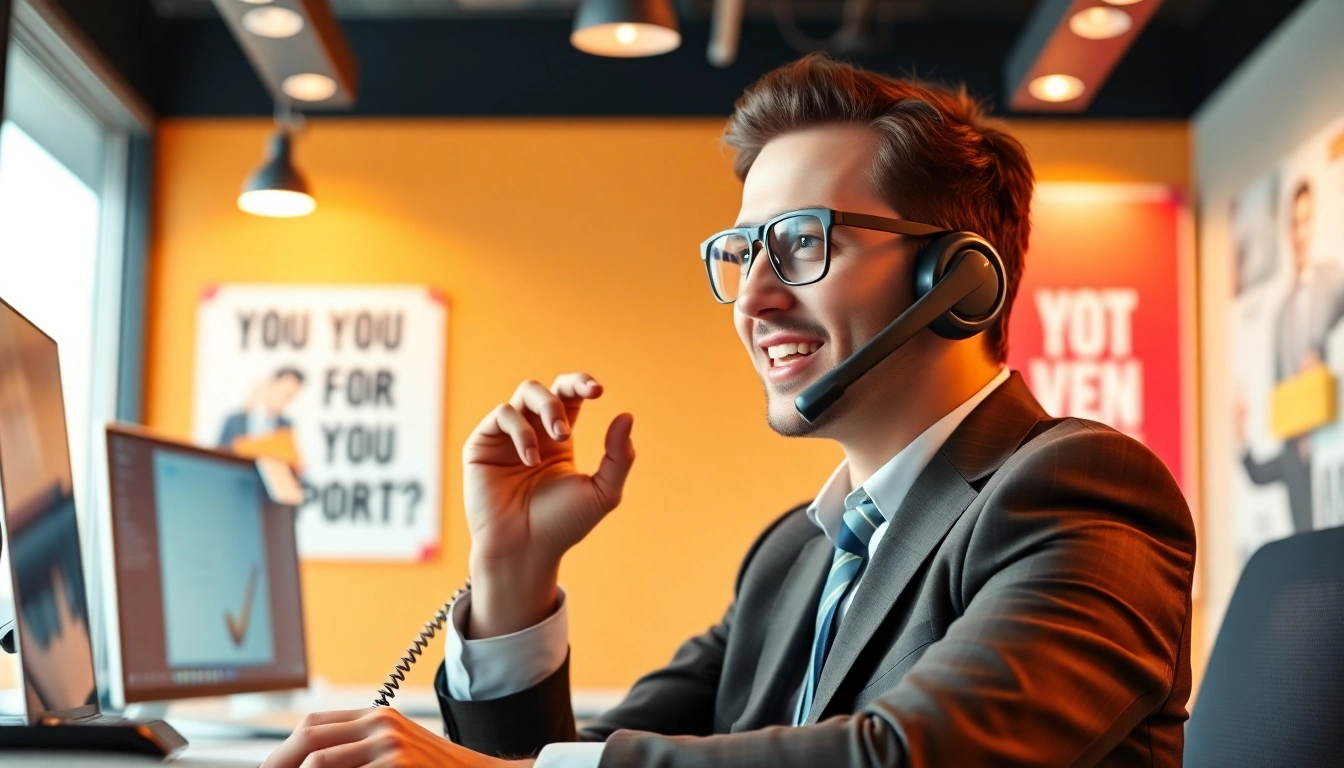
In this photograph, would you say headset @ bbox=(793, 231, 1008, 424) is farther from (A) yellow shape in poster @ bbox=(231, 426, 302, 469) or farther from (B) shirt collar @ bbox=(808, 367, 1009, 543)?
(A) yellow shape in poster @ bbox=(231, 426, 302, 469)

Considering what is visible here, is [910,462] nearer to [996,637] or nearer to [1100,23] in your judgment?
[996,637]

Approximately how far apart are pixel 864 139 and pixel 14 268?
310 cm

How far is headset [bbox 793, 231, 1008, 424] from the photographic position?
1.55 m

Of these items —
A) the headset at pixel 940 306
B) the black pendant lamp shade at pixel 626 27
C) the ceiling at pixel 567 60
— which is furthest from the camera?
the ceiling at pixel 567 60

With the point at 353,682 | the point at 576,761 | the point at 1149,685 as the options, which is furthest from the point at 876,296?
the point at 353,682

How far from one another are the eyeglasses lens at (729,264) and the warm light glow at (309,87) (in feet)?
7.76

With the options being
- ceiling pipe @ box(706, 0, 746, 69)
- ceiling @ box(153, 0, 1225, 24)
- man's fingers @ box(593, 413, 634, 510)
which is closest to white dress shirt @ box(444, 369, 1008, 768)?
man's fingers @ box(593, 413, 634, 510)

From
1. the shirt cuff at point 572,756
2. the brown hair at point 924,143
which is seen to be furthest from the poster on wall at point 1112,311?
the shirt cuff at point 572,756

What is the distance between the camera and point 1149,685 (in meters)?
1.18

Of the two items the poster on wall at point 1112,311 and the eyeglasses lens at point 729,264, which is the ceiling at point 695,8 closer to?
the poster on wall at point 1112,311

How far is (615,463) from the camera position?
173 cm

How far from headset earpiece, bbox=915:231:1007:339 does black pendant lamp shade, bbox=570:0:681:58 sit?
6.17ft

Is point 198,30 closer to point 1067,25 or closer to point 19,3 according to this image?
point 19,3

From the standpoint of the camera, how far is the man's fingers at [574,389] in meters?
1.60
